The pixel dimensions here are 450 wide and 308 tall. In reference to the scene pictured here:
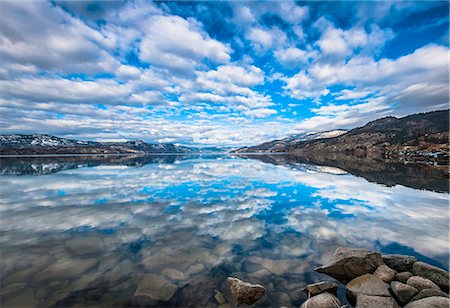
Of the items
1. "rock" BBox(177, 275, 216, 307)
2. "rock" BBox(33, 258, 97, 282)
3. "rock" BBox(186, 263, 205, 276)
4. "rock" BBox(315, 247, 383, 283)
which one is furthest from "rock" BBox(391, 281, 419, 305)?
"rock" BBox(33, 258, 97, 282)

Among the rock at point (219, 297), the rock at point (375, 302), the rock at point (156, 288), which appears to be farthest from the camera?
the rock at point (156, 288)

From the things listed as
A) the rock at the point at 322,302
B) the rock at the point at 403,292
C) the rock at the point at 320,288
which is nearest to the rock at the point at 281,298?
the rock at the point at 322,302

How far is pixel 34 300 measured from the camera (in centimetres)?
862

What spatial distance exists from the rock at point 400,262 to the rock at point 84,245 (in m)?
14.5

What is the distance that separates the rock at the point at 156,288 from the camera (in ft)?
29.8

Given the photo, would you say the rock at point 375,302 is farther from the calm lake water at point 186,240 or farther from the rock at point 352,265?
the rock at point 352,265

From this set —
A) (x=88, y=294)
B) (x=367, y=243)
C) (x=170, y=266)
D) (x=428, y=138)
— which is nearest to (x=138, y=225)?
(x=170, y=266)

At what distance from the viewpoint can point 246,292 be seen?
892cm

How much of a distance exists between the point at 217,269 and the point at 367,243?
31.9 feet

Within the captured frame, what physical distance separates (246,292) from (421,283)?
6.58 meters

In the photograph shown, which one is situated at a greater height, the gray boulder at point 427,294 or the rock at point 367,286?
the gray boulder at point 427,294

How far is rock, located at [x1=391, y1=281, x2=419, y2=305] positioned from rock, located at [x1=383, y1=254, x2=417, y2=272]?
7.12ft

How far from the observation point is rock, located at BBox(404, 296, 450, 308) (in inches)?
294

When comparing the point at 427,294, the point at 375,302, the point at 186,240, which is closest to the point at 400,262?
the point at 427,294
